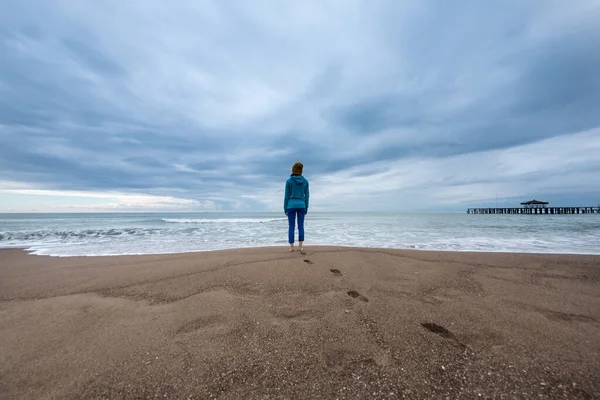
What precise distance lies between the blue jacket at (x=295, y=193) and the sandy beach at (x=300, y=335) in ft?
7.94

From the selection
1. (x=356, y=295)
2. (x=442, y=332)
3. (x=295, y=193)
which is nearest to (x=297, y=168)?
(x=295, y=193)

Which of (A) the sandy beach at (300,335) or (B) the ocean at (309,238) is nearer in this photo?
(A) the sandy beach at (300,335)

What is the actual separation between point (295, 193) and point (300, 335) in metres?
4.35

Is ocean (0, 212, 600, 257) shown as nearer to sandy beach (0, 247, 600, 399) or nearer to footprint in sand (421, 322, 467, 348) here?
sandy beach (0, 247, 600, 399)

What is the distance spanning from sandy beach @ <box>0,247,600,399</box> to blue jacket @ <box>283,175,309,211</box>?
242 cm

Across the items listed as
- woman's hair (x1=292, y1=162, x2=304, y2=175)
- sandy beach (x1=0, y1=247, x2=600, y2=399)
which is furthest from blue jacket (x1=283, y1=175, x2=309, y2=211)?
sandy beach (x1=0, y1=247, x2=600, y2=399)

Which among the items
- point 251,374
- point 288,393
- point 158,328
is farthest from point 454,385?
point 158,328

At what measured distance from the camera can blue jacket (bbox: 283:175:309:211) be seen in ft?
20.7

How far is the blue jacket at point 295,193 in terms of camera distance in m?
6.30

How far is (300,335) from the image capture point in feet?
7.31

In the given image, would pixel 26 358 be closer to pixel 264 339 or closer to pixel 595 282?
pixel 264 339

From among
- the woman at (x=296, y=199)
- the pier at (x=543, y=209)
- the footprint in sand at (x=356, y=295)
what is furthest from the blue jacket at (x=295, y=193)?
the pier at (x=543, y=209)

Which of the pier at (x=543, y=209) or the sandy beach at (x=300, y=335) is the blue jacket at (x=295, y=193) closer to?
the sandy beach at (x=300, y=335)

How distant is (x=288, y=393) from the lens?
1561 millimetres
